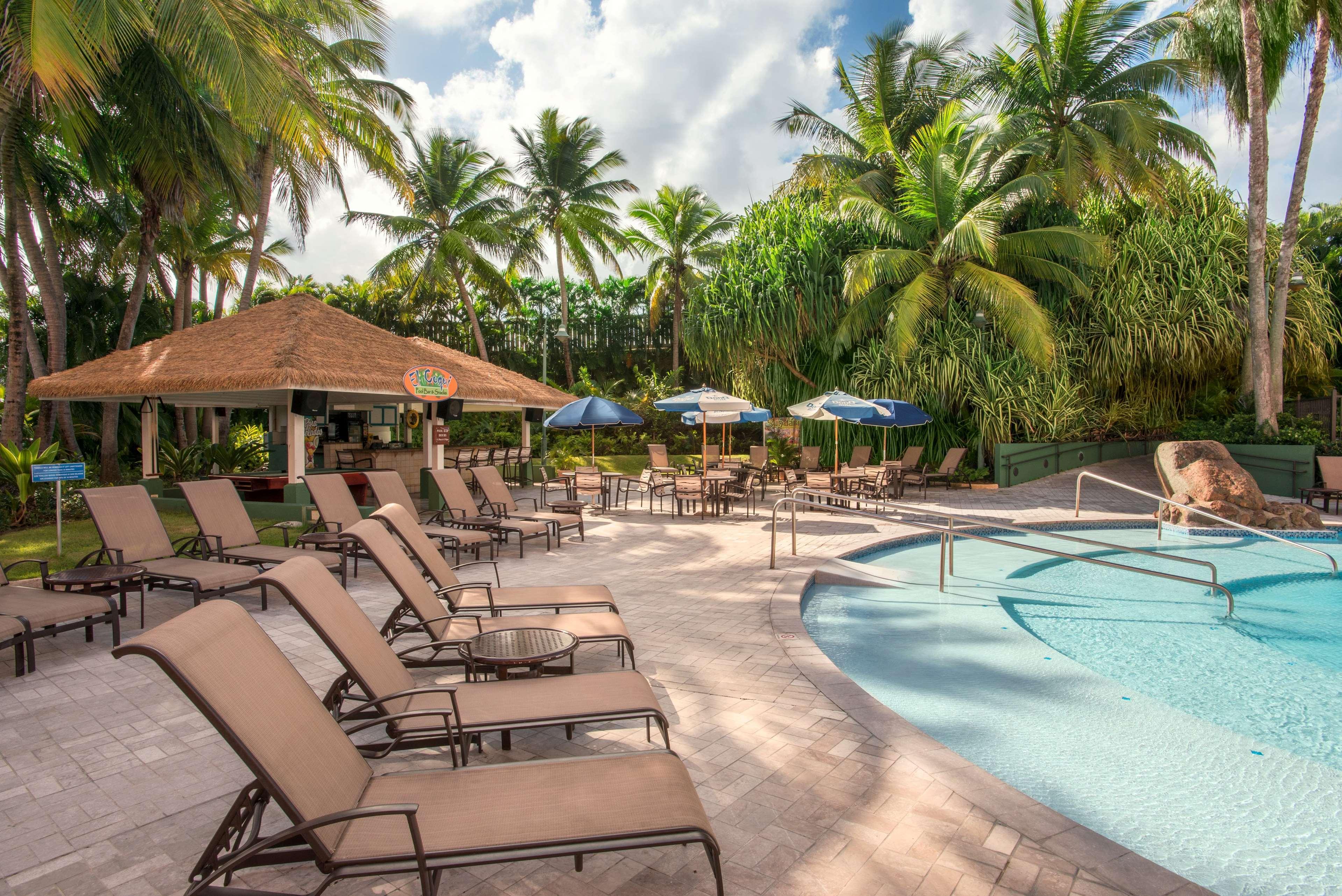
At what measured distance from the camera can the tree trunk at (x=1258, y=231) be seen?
14445mm

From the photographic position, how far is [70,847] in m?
2.48

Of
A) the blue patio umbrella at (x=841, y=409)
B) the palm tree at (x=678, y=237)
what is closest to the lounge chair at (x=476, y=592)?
the blue patio umbrella at (x=841, y=409)

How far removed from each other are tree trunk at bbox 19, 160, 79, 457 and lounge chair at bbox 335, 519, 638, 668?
40.1 ft

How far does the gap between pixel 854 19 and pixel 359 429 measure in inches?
669

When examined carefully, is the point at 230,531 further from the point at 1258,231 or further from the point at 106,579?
the point at 1258,231

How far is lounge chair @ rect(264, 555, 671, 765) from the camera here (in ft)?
8.70

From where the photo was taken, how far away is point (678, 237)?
2584 cm

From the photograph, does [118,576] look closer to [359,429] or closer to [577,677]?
[577,677]

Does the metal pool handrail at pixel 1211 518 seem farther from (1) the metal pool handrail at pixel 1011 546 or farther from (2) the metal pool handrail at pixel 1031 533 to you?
(1) the metal pool handrail at pixel 1011 546

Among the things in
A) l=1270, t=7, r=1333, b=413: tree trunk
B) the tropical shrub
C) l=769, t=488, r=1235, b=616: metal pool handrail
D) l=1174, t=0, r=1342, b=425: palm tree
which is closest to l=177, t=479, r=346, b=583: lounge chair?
l=769, t=488, r=1235, b=616: metal pool handrail

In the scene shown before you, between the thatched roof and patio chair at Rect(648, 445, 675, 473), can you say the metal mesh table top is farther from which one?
patio chair at Rect(648, 445, 675, 473)

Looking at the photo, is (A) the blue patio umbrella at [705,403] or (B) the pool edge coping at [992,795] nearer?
(B) the pool edge coping at [992,795]

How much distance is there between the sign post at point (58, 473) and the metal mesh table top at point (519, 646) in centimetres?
586

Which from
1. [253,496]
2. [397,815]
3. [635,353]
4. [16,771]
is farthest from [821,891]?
[635,353]
